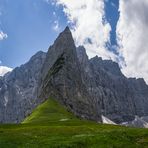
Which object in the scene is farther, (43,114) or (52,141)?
(43,114)

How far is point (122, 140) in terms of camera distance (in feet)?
159

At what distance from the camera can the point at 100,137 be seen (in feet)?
159

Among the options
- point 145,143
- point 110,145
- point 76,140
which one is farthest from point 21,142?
point 145,143

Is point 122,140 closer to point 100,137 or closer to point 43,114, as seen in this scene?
point 100,137

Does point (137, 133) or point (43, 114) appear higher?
point (43, 114)

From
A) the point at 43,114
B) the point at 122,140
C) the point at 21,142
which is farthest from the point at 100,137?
the point at 43,114

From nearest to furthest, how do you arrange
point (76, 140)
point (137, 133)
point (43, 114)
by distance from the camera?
point (76, 140), point (137, 133), point (43, 114)

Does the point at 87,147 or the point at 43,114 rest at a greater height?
the point at 43,114

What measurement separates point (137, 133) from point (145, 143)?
7035 millimetres

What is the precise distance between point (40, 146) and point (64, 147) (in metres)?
2.90

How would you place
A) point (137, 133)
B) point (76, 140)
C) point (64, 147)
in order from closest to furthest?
point (64, 147) → point (76, 140) → point (137, 133)

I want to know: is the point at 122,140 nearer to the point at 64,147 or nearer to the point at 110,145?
the point at 110,145

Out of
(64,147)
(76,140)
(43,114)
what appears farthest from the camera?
(43,114)

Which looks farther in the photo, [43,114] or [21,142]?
[43,114]
